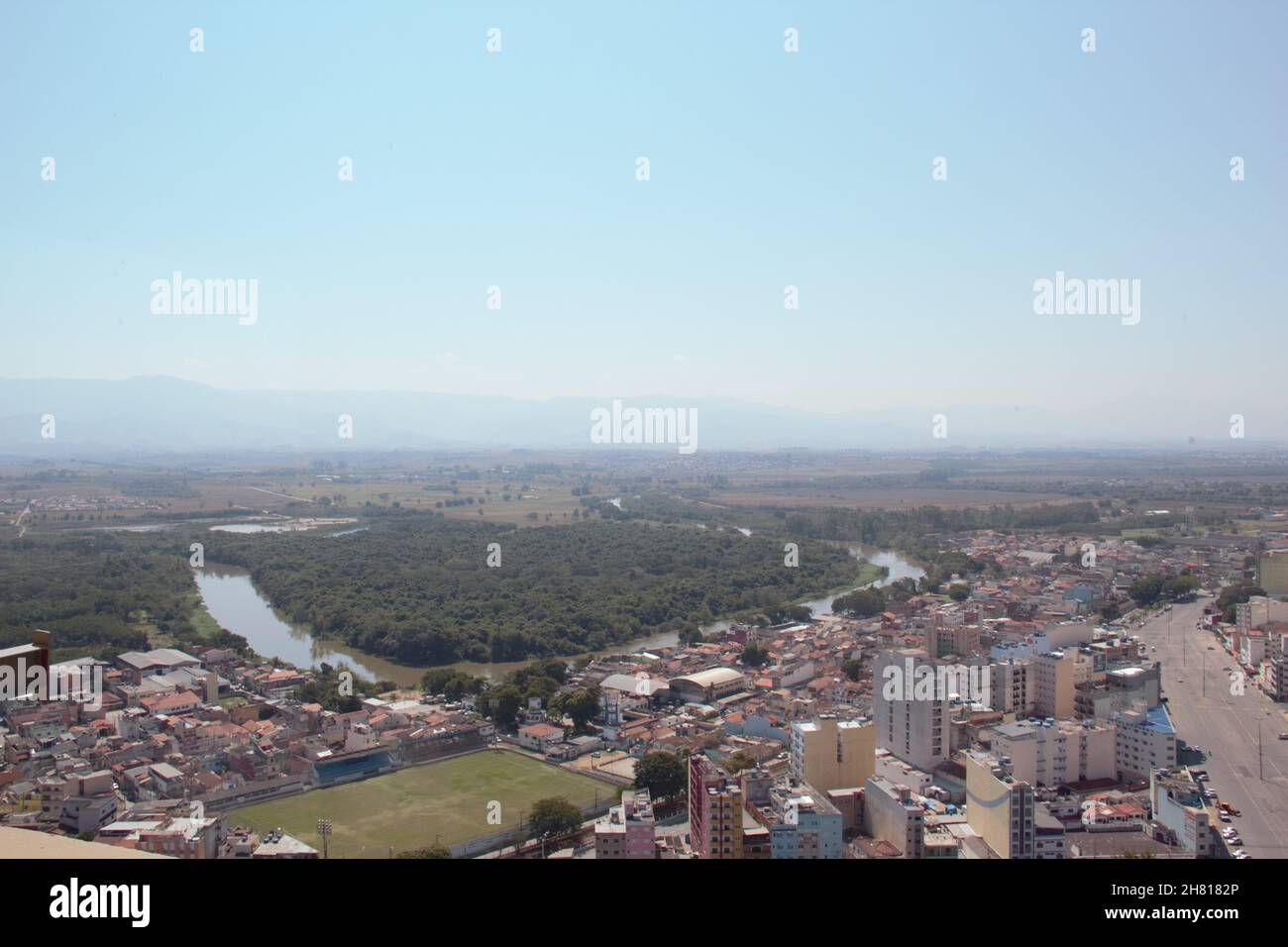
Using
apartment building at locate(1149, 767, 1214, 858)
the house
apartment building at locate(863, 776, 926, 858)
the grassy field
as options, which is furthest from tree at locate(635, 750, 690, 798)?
apartment building at locate(1149, 767, 1214, 858)

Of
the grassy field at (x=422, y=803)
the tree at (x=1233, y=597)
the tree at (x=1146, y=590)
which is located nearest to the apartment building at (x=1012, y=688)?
the grassy field at (x=422, y=803)

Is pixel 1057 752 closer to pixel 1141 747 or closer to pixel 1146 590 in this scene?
pixel 1141 747

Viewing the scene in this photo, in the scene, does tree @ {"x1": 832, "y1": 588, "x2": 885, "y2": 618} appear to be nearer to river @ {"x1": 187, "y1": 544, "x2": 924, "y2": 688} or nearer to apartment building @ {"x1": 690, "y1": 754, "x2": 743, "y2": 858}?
river @ {"x1": 187, "y1": 544, "x2": 924, "y2": 688}

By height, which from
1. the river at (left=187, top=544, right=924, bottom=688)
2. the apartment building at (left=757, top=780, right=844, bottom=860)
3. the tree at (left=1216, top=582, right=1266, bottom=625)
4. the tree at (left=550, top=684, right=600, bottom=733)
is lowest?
the river at (left=187, top=544, right=924, bottom=688)

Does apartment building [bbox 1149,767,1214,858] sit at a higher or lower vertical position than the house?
higher

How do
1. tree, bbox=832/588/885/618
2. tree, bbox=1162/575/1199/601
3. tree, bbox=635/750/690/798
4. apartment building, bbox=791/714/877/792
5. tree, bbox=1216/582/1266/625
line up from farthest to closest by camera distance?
tree, bbox=1162/575/1199/601 < tree, bbox=832/588/885/618 < tree, bbox=1216/582/1266/625 < tree, bbox=635/750/690/798 < apartment building, bbox=791/714/877/792
